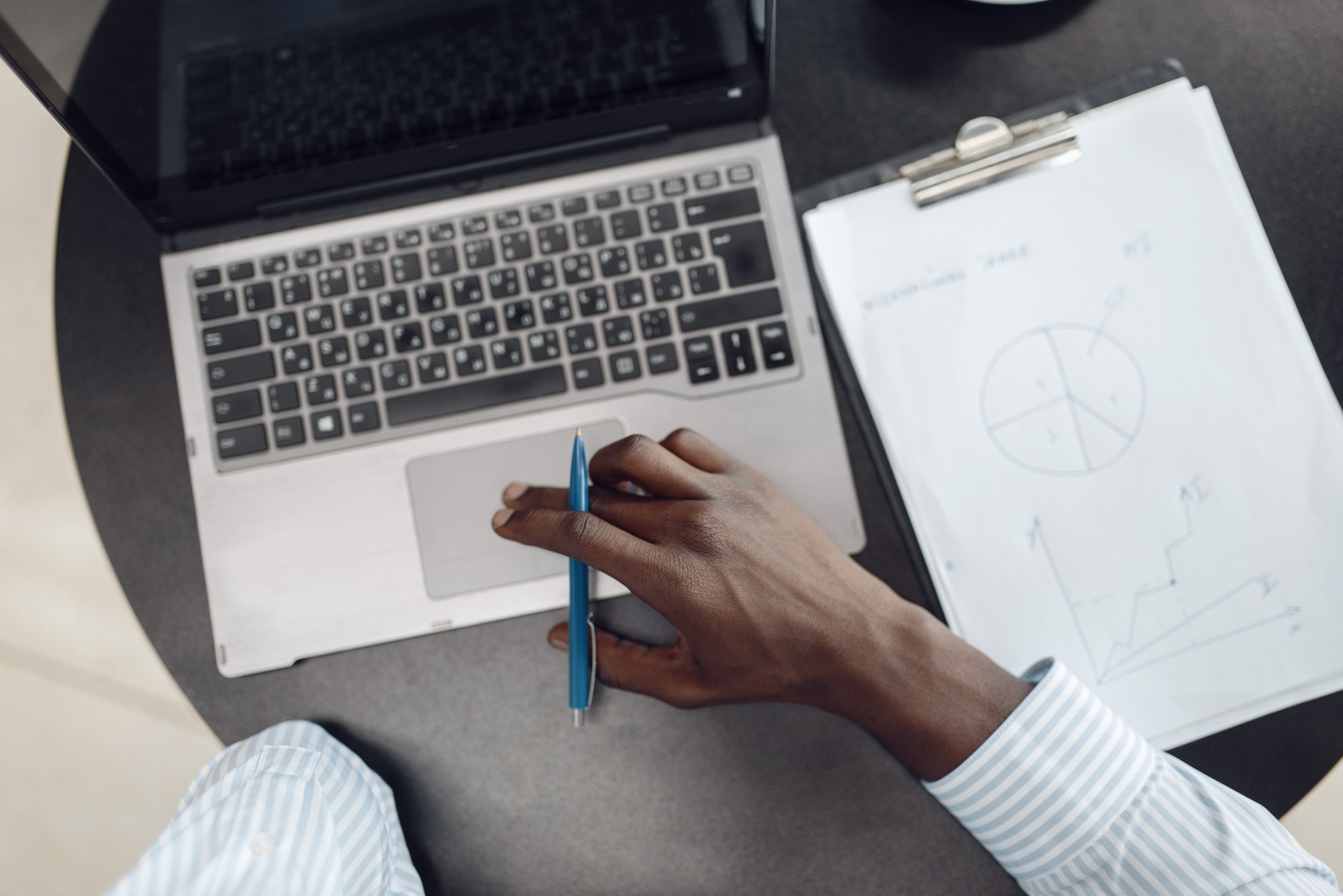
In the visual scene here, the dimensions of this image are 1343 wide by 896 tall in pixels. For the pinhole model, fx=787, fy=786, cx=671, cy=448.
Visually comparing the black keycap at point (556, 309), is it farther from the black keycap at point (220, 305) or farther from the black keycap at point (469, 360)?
the black keycap at point (220, 305)

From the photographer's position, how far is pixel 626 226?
1.87ft

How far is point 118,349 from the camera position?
2.01 ft

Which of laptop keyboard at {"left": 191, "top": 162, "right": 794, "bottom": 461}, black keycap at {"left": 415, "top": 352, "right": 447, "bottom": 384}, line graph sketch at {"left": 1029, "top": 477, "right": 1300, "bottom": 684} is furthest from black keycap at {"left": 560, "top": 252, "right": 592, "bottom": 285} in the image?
line graph sketch at {"left": 1029, "top": 477, "right": 1300, "bottom": 684}

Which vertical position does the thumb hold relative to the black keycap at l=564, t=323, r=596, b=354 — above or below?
below

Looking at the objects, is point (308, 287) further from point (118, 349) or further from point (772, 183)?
point (772, 183)

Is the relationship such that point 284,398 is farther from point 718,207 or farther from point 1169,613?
point 1169,613

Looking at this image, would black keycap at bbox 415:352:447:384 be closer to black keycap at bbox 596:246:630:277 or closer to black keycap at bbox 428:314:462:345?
black keycap at bbox 428:314:462:345

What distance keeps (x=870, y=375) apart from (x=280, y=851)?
47cm

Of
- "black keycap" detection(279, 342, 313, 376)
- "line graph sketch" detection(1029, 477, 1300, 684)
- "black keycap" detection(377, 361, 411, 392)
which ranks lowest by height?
"line graph sketch" detection(1029, 477, 1300, 684)

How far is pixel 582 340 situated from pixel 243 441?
0.25 m

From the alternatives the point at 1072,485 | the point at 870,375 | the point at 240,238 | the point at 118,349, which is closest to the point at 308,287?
the point at 240,238

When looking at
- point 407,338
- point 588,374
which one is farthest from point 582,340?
point 407,338

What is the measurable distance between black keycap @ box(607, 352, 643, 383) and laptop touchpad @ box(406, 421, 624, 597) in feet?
0.12

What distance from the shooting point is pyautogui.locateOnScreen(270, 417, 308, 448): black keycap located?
56cm
